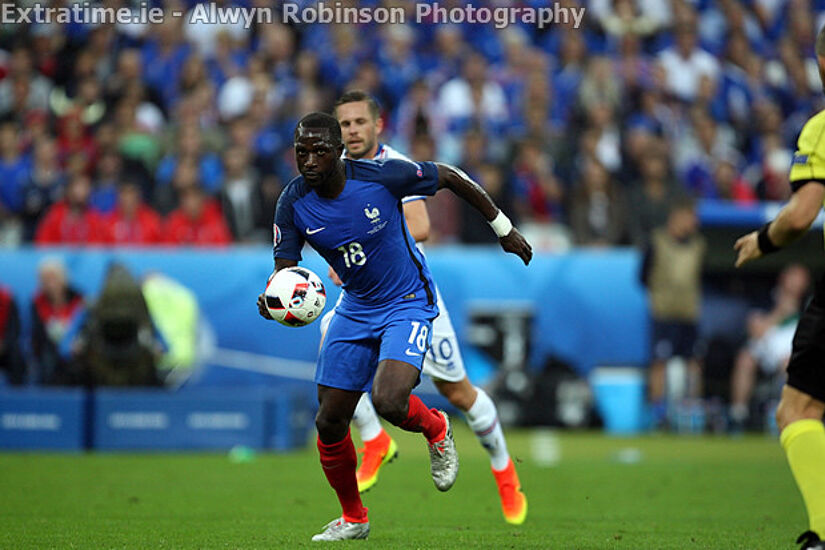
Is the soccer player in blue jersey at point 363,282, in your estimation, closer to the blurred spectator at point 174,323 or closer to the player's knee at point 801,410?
the player's knee at point 801,410

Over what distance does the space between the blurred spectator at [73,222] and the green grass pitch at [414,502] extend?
161 inches

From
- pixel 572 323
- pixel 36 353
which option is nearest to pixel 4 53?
pixel 36 353

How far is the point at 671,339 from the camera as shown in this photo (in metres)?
16.4

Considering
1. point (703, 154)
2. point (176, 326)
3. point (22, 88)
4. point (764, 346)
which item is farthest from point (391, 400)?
point (22, 88)

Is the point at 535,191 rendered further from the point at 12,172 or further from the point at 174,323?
the point at 12,172

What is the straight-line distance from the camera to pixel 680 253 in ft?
54.0

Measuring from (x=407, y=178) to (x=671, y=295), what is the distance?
389 inches

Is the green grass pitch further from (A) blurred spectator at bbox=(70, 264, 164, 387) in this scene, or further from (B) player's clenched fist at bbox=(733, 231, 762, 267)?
(B) player's clenched fist at bbox=(733, 231, 762, 267)

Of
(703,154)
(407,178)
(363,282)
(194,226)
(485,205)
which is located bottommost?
(194,226)

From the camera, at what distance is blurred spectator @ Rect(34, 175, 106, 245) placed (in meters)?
16.7

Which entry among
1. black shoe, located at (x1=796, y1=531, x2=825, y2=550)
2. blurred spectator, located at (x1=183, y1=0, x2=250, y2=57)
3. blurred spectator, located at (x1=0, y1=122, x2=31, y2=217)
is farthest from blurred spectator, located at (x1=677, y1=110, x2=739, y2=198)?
black shoe, located at (x1=796, y1=531, x2=825, y2=550)

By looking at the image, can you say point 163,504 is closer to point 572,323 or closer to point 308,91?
point 572,323

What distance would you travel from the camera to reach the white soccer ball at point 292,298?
678cm

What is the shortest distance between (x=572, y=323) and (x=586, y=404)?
109 cm
